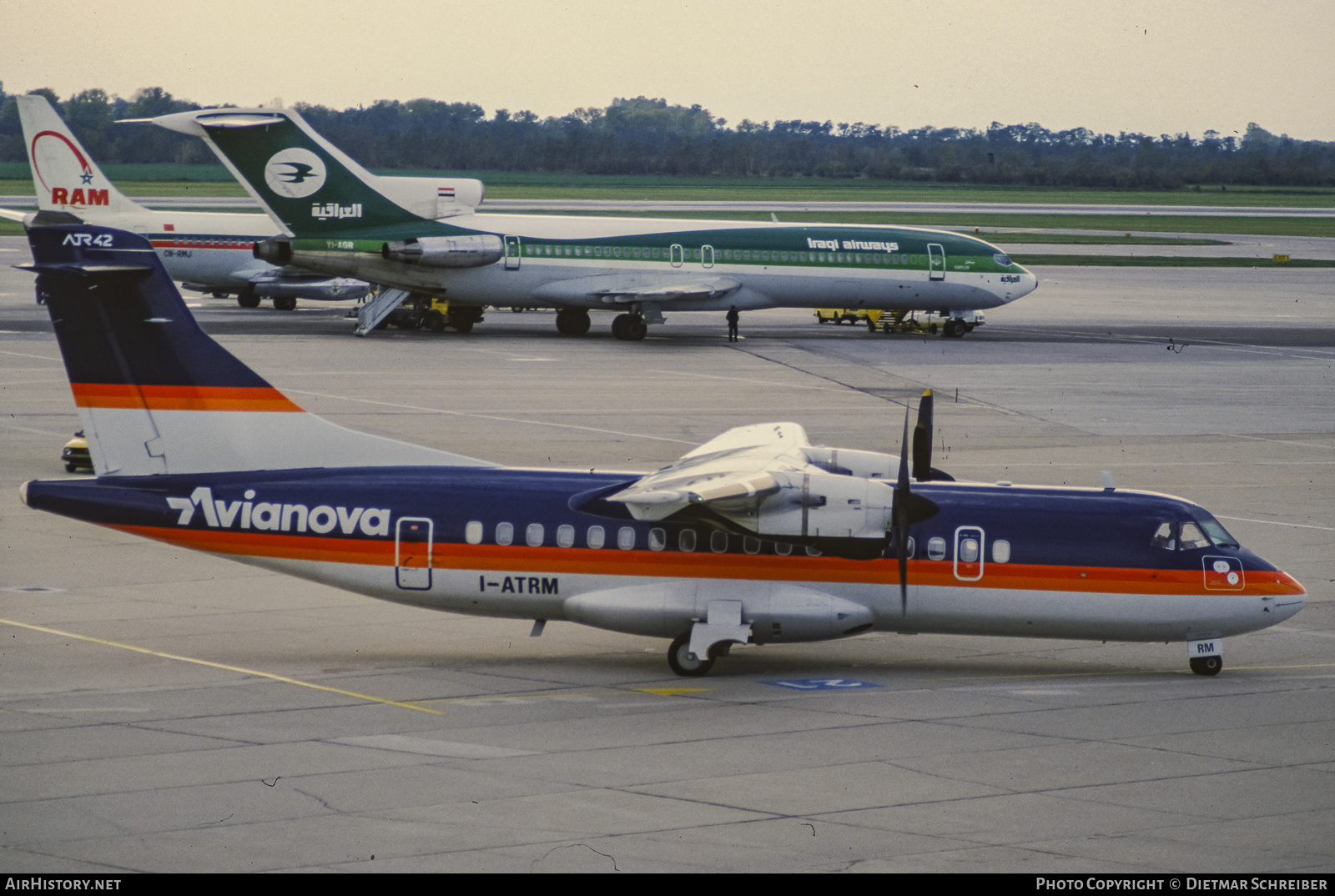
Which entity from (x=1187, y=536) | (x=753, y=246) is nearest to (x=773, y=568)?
(x=1187, y=536)

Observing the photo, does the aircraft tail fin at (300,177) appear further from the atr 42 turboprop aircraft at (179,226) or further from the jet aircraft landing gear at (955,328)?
the jet aircraft landing gear at (955,328)

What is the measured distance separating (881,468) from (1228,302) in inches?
2637

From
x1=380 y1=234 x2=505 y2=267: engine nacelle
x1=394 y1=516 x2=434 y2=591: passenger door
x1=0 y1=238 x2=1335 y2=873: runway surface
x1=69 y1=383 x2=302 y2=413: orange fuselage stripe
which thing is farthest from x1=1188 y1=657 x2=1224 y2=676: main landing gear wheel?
x1=380 y1=234 x2=505 y2=267: engine nacelle

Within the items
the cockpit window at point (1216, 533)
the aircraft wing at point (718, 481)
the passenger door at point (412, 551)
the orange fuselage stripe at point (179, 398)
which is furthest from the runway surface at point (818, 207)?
the cockpit window at point (1216, 533)

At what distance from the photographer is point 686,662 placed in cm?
2086

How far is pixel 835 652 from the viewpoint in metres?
22.6

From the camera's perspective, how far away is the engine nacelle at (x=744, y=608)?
21.0 meters

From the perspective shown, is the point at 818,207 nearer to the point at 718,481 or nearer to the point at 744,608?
the point at 744,608

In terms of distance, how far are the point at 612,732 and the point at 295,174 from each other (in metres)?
44.9

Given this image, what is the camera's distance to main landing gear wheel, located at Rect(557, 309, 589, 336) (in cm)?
6425

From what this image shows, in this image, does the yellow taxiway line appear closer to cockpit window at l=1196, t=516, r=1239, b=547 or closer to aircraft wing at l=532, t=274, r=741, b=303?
cockpit window at l=1196, t=516, r=1239, b=547

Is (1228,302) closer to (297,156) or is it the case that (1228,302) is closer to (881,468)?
(297,156)

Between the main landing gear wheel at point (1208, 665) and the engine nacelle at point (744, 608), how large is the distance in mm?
4757
